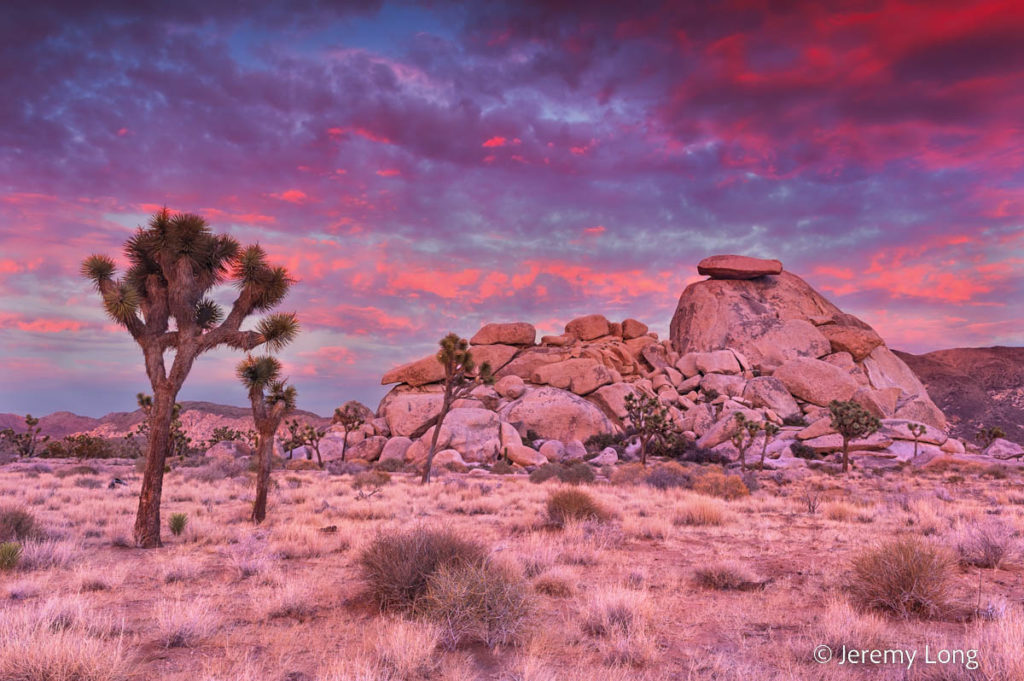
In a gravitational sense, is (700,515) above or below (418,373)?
Result: below

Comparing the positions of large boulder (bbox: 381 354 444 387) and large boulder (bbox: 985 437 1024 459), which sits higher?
large boulder (bbox: 381 354 444 387)

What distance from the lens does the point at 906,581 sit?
723 cm

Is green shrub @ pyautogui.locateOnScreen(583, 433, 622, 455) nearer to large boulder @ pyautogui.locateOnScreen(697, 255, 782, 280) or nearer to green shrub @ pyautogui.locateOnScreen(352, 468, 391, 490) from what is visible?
green shrub @ pyautogui.locateOnScreen(352, 468, 391, 490)

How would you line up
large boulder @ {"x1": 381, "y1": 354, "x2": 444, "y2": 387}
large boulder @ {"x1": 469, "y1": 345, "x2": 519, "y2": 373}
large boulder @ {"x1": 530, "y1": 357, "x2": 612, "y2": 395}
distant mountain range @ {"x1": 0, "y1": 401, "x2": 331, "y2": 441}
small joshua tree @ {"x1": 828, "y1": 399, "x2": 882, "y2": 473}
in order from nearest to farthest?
small joshua tree @ {"x1": 828, "y1": 399, "x2": 882, "y2": 473} → large boulder @ {"x1": 530, "y1": 357, "x2": 612, "y2": 395} → large boulder @ {"x1": 381, "y1": 354, "x2": 444, "y2": 387} → large boulder @ {"x1": 469, "y1": 345, "x2": 519, "y2": 373} → distant mountain range @ {"x1": 0, "y1": 401, "x2": 331, "y2": 441}

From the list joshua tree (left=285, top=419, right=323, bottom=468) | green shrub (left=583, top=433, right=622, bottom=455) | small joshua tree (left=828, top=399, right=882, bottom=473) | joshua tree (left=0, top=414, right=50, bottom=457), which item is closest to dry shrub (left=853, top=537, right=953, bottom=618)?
small joshua tree (left=828, top=399, right=882, bottom=473)

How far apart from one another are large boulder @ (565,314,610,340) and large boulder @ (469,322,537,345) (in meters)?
7.43

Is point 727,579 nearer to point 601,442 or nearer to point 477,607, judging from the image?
point 477,607

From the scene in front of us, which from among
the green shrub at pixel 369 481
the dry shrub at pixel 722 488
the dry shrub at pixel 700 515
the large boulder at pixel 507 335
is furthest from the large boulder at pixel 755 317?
the dry shrub at pixel 700 515

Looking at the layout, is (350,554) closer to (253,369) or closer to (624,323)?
(253,369)

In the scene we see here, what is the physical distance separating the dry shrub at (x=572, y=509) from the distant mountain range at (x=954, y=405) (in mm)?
88798

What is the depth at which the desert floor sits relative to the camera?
5.26 meters

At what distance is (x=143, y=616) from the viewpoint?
702 centimetres

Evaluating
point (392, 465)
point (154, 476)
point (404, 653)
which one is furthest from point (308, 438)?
point (404, 653)

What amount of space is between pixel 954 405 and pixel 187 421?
451 ft
